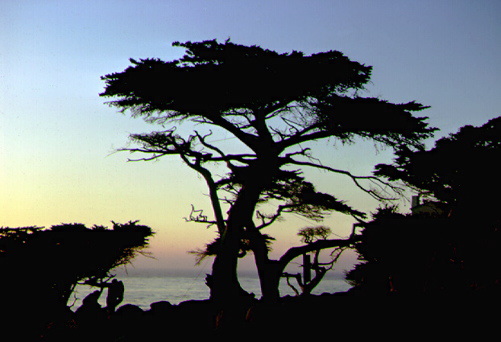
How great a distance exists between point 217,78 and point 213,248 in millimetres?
8043

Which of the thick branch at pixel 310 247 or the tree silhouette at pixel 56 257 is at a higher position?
the thick branch at pixel 310 247

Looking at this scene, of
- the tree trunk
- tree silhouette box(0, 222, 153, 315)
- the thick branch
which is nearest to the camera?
tree silhouette box(0, 222, 153, 315)

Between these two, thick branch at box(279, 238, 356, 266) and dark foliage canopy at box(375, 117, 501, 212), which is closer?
dark foliage canopy at box(375, 117, 501, 212)

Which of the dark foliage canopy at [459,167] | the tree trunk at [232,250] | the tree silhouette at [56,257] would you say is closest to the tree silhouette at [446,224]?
the dark foliage canopy at [459,167]

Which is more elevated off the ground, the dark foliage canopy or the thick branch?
the dark foliage canopy

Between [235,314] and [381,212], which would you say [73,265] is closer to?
[235,314]

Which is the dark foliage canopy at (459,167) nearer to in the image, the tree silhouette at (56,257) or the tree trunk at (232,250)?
the tree trunk at (232,250)

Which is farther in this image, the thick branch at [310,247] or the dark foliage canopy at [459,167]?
the thick branch at [310,247]

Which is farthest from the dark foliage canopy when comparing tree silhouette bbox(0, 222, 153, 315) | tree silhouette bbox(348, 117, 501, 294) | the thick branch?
tree silhouette bbox(0, 222, 153, 315)

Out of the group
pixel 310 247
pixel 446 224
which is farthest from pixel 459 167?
pixel 310 247

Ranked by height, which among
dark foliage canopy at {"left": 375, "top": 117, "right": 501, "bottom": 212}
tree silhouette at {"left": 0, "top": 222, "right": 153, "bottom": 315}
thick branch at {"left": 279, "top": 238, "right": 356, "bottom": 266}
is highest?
dark foliage canopy at {"left": 375, "top": 117, "right": 501, "bottom": 212}

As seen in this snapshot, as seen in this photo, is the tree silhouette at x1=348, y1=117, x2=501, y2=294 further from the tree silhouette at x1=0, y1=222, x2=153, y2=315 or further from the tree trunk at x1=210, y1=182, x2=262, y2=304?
the tree silhouette at x1=0, y1=222, x2=153, y2=315

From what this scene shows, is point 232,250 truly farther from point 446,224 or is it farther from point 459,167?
point 459,167

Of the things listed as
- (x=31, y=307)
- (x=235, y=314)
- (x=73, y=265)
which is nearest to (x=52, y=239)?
(x=73, y=265)
